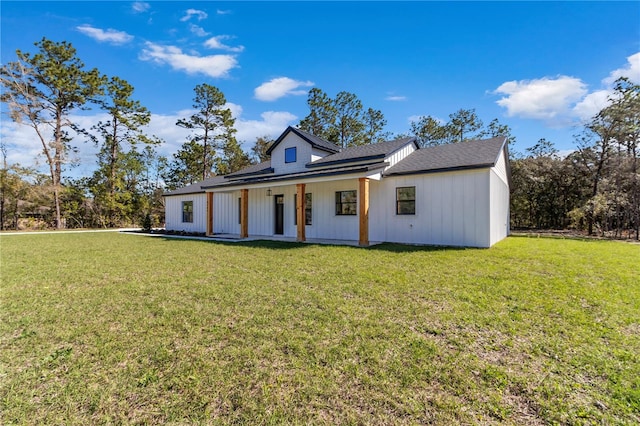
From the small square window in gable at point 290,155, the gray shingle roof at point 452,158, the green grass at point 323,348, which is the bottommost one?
the green grass at point 323,348

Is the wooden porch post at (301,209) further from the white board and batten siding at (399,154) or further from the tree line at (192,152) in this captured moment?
the tree line at (192,152)

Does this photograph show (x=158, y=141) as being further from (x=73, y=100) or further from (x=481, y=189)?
(x=481, y=189)

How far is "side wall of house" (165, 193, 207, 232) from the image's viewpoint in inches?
719

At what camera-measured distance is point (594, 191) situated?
18.0 meters

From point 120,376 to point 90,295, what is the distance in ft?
→ 10.5

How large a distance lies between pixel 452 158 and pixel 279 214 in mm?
8555

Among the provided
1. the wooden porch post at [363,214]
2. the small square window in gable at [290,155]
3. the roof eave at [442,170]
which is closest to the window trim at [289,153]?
the small square window in gable at [290,155]

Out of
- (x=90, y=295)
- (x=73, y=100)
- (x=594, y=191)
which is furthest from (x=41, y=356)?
(x=73, y=100)

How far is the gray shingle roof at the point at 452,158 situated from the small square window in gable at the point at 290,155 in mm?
5715

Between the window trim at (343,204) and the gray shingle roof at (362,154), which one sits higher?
the gray shingle roof at (362,154)

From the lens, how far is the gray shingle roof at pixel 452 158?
10.0 meters

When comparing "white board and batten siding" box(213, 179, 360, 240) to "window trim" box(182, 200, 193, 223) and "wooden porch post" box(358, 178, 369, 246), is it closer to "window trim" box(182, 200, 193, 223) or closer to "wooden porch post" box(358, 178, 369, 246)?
"wooden porch post" box(358, 178, 369, 246)

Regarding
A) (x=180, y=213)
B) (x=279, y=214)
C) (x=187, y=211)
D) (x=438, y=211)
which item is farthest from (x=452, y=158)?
(x=180, y=213)

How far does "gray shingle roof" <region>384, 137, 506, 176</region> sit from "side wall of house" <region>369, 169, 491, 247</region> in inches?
11.4
